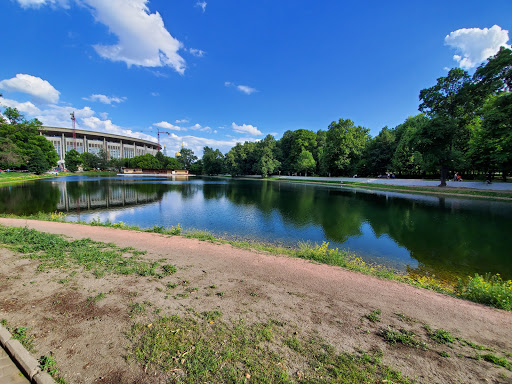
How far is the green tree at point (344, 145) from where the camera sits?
52781mm

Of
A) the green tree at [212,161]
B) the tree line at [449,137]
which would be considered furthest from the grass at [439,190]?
the green tree at [212,161]

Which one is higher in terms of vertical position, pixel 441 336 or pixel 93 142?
pixel 93 142

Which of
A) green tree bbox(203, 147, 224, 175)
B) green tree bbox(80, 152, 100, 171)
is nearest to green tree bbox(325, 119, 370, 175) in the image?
green tree bbox(203, 147, 224, 175)

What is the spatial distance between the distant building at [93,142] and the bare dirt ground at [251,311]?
123038mm

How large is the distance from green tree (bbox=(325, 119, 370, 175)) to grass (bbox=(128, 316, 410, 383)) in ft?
180

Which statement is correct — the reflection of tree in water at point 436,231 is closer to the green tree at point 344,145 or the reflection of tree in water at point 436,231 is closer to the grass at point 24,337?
the grass at point 24,337

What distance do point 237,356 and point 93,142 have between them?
147 meters

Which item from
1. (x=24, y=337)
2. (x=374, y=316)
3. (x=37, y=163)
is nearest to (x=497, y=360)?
(x=374, y=316)

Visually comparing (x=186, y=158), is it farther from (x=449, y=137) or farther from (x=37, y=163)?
(x=449, y=137)

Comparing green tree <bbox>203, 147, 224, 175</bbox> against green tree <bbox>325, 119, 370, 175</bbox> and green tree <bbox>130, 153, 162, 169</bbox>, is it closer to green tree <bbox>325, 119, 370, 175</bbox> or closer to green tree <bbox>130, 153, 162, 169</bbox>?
green tree <bbox>130, 153, 162, 169</bbox>

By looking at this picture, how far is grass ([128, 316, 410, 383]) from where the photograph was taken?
2586mm

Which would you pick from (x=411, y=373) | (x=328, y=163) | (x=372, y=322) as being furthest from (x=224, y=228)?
(x=328, y=163)

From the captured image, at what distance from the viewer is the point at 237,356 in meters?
2.86

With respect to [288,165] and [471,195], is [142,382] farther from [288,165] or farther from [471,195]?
[288,165]
